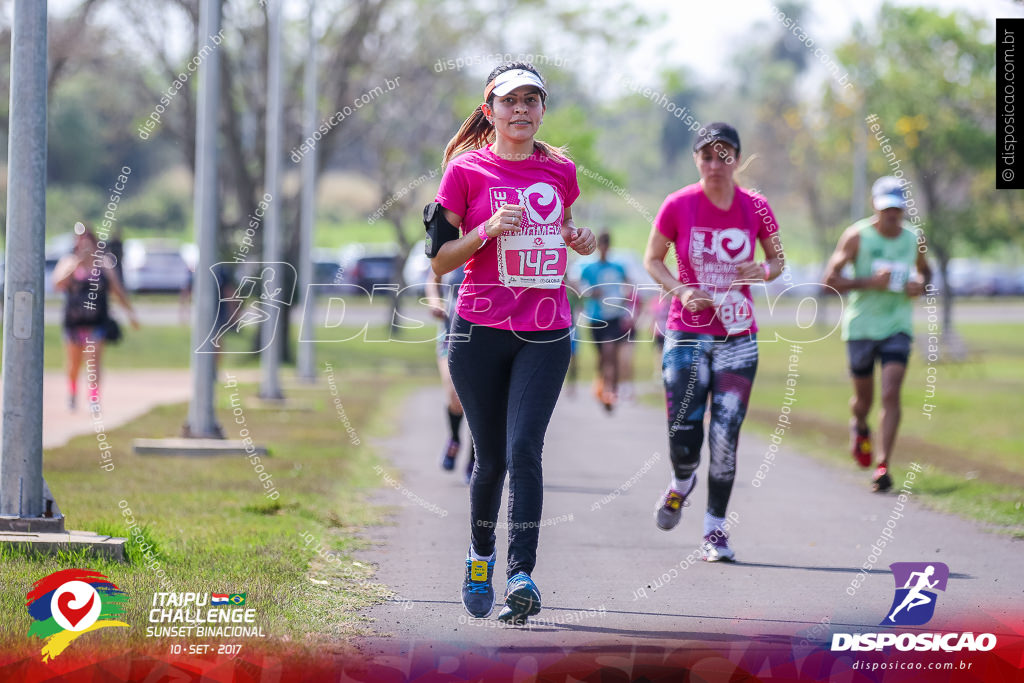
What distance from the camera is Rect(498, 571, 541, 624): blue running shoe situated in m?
5.17

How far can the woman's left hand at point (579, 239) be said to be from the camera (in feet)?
17.7

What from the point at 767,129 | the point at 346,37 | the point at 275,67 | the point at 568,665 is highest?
the point at 767,129

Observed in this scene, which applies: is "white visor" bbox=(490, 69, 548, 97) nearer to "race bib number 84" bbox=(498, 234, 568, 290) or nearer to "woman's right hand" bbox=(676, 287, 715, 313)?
"race bib number 84" bbox=(498, 234, 568, 290)

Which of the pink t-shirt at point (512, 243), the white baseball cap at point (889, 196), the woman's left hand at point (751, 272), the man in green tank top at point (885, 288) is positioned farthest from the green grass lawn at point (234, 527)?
the white baseball cap at point (889, 196)

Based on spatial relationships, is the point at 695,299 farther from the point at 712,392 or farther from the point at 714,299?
the point at 712,392

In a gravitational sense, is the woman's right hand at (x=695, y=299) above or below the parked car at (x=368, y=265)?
below

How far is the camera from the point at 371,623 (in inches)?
209

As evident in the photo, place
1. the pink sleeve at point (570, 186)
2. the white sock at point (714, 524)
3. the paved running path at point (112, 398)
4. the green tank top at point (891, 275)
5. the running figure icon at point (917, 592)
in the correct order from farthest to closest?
1. the paved running path at point (112, 398)
2. the green tank top at point (891, 275)
3. the white sock at point (714, 524)
4. the running figure icon at point (917, 592)
5. the pink sleeve at point (570, 186)

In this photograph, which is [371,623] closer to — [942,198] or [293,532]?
[293,532]

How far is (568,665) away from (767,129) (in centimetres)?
5443

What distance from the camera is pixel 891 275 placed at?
Answer: 9.38 metres

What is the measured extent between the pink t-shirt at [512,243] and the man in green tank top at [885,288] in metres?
4.33

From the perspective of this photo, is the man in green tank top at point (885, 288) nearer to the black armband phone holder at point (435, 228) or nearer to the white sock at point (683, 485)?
the white sock at point (683, 485)

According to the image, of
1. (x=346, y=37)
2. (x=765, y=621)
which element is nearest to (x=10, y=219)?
(x=765, y=621)
